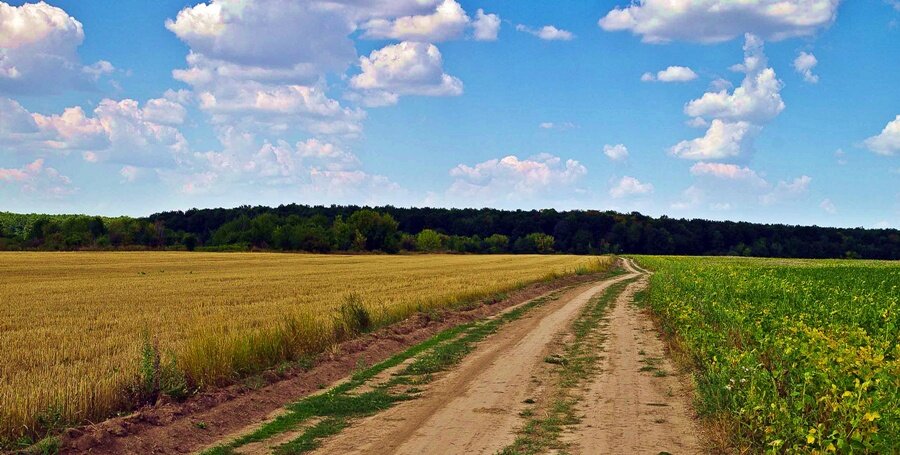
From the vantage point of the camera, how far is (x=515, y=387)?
12.6 metres

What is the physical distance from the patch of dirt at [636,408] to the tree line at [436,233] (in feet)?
352

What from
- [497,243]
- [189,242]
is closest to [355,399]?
[189,242]

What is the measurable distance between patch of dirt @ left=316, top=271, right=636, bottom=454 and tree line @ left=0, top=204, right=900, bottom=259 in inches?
4177

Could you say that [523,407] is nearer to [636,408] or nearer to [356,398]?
[636,408]

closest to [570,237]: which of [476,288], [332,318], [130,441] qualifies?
[476,288]

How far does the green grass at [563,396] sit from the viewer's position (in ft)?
29.2

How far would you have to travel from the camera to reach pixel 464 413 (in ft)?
35.0

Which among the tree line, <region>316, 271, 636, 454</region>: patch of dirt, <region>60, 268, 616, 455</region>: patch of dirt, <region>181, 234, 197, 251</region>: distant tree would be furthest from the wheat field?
the tree line

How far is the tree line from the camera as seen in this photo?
12025cm

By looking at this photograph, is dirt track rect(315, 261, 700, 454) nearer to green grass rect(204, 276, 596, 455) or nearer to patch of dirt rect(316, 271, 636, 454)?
patch of dirt rect(316, 271, 636, 454)

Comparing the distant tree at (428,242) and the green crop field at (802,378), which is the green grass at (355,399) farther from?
the distant tree at (428,242)

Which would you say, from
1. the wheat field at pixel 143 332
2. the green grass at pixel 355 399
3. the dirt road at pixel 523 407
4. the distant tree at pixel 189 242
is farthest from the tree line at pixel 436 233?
the dirt road at pixel 523 407

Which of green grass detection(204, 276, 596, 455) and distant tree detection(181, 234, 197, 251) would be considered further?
distant tree detection(181, 234, 197, 251)

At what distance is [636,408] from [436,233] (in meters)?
144
